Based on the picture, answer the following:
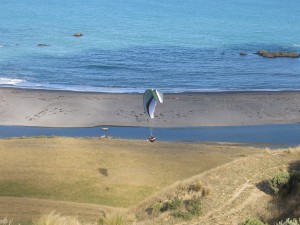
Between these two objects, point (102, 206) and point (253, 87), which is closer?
point (102, 206)

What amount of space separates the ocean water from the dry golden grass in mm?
18976

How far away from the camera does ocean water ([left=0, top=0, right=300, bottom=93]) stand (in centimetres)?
5600

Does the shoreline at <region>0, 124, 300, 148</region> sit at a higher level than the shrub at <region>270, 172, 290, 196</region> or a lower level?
lower

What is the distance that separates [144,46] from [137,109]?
33.6 metres

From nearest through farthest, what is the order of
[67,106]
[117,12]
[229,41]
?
[67,106] < [229,41] < [117,12]

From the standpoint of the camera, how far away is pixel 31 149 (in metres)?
31.6

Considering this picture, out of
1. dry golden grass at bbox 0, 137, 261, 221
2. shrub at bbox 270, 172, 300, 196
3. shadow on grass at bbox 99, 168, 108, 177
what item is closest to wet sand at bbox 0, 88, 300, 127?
dry golden grass at bbox 0, 137, 261, 221

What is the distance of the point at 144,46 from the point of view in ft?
251

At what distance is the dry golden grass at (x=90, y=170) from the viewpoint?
2408 centimetres

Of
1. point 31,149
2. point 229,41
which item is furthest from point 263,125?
point 229,41

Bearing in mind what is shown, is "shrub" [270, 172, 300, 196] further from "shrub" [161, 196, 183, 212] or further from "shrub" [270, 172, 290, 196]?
"shrub" [161, 196, 183, 212]

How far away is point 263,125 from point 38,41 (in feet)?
152

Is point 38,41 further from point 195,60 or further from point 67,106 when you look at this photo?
point 67,106

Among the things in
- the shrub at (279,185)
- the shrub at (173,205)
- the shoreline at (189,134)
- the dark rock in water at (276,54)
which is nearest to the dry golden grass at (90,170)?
the shoreline at (189,134)
